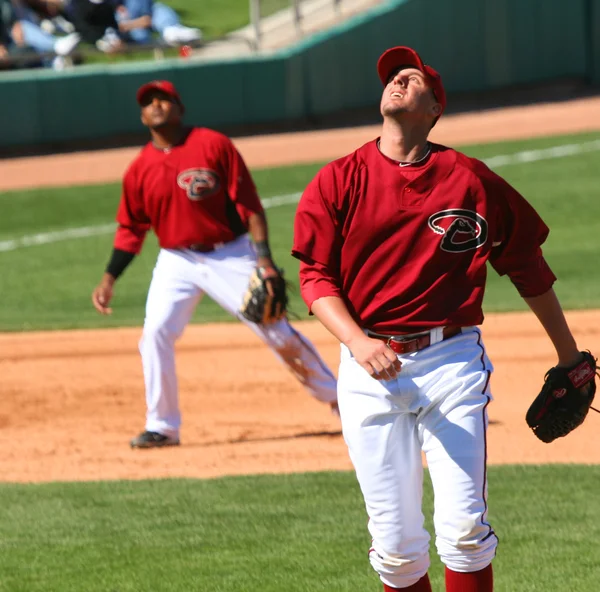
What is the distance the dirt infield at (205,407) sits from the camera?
6672mm

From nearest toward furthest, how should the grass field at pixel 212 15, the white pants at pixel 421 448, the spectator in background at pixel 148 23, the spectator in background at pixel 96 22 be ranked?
1. the white pants at pixel 421 448
2. the spectator in background at pixel 96 22
3. the spectator in background at pixel 148 23
4. the grass field at pixel 212 15

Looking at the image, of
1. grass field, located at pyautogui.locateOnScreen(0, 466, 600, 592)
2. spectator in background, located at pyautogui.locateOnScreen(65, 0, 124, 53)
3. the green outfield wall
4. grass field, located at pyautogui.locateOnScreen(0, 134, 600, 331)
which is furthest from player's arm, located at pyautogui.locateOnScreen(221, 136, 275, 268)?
spectator in background, located at pyautogui.locateOnScreen(65, 0, 124, 53)

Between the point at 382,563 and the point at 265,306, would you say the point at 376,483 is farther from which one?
the point at 265,306

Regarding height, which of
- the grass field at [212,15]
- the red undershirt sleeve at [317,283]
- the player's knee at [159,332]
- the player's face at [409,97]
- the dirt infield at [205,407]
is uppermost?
the player's face at [409,97]

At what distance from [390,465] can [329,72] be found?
57.2 feet

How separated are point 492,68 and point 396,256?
65.5 ft

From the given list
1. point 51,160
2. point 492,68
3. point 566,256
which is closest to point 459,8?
point 492,68

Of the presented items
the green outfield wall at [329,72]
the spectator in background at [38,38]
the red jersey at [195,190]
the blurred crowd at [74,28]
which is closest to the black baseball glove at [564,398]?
the red jersey at [195,190]

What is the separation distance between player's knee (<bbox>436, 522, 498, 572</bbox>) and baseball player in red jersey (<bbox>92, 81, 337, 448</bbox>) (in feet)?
10.4

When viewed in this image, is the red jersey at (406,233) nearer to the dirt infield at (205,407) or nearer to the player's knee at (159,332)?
the dirt infield at (205,407)

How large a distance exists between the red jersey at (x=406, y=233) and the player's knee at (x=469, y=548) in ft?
2.02

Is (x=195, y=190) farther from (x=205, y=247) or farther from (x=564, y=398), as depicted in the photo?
(x=564, y=398)

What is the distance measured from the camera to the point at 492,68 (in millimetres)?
23031

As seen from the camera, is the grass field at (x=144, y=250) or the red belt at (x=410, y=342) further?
the grass field at (x=144, y=250)
